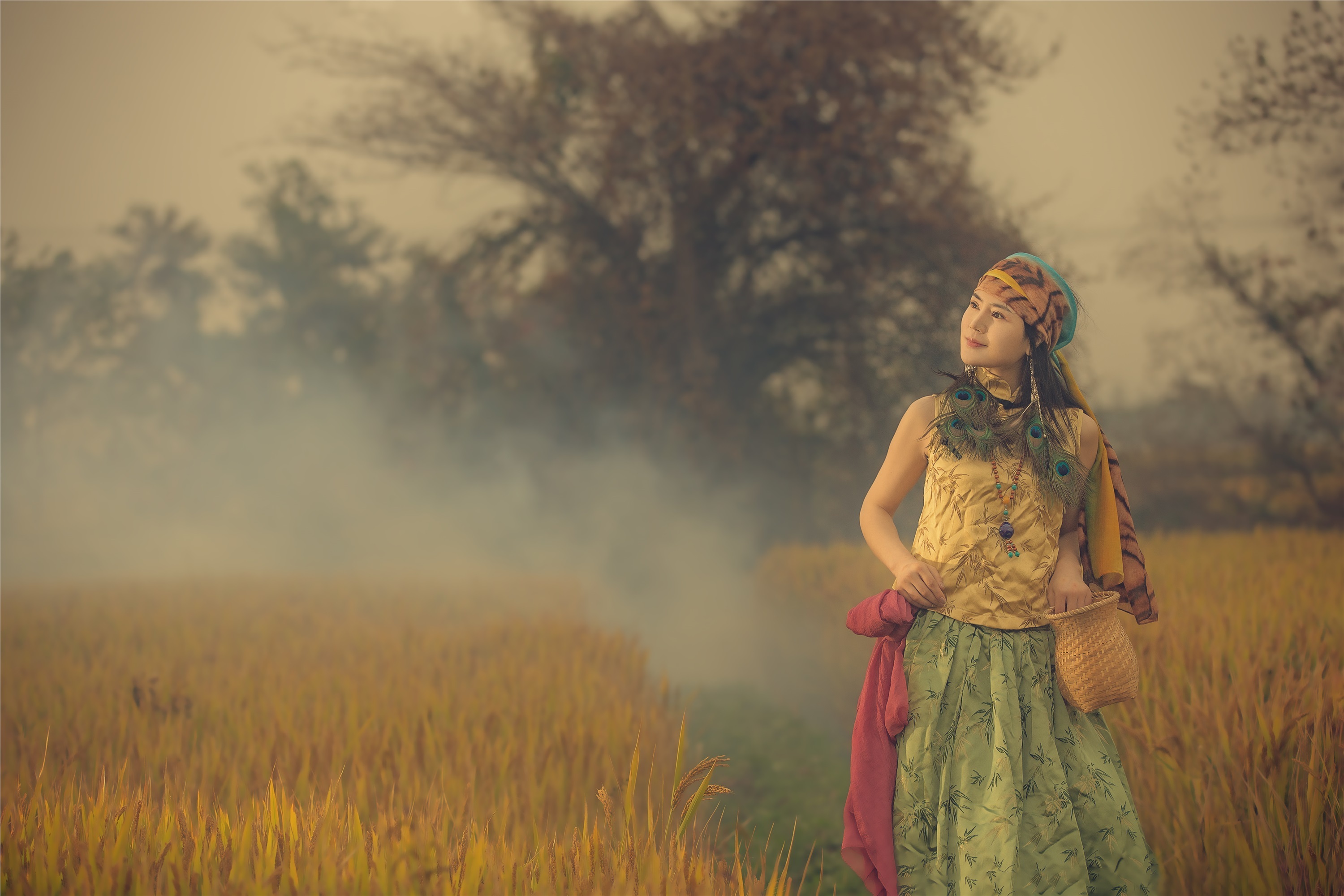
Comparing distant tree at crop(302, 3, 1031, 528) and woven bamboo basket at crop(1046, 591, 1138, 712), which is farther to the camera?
distant tree at crop(302, 3, 1031, 528)

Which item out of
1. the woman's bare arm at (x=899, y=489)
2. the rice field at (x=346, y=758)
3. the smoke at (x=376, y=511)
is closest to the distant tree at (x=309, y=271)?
the smoke at (x=376, y=511)

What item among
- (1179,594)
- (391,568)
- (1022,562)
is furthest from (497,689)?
(391,568)

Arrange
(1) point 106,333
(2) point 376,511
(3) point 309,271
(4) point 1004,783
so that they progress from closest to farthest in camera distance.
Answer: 1. (4) point 1004,783
2. (1) point 106,333
3. (2) point 376,511
4. (3) point 309,271

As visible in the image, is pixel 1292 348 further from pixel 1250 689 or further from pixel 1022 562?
pixel 1022 562

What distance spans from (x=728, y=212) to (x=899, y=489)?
742cm

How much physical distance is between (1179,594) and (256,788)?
415 centimetres


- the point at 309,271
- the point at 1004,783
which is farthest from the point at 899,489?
the point at 309,271

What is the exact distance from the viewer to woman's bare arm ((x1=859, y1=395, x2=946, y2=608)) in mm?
1841

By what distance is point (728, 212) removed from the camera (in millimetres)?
8867

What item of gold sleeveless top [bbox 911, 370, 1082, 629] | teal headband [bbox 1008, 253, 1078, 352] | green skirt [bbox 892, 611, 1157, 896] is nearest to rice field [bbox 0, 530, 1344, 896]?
green skirt [bbox 892, 611, 1157, 896]

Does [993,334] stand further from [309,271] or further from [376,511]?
[309,271]

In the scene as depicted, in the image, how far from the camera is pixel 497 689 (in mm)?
3354

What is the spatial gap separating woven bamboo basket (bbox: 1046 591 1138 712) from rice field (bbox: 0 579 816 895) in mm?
728

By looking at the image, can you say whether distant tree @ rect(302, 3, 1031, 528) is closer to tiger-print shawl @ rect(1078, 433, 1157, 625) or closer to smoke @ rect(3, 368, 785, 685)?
smoke @ rect(3, 368, 785, 685)
